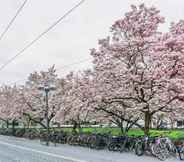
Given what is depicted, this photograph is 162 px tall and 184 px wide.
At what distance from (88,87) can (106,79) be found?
2.62 metres

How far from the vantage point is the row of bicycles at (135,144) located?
18750mm

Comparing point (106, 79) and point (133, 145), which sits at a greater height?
point (106, 79)

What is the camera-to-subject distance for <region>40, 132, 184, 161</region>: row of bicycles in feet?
61.5

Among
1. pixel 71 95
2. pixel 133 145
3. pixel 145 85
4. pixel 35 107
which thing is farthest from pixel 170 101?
pixel 35 107

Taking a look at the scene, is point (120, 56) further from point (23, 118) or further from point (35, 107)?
point (23, 118)

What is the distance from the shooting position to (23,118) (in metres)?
55.9

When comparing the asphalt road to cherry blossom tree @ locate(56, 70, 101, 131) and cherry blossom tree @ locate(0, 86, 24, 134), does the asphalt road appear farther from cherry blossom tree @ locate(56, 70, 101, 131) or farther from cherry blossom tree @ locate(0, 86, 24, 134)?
cherry blossom tree @ locate(0, 86, 24, 134)

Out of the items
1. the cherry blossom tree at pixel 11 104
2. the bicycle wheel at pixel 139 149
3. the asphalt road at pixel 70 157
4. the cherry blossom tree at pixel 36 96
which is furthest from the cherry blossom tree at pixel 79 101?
the cherry blossom tree at pixel 11 104

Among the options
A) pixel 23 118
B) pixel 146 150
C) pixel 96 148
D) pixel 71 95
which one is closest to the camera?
pixel 146 150

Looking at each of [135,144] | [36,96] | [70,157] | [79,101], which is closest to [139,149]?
[135,144]

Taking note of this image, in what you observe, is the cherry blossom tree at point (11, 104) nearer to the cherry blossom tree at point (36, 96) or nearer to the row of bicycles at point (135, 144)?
the cherry blossom tree at point (36, 96)

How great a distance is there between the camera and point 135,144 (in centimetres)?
2161

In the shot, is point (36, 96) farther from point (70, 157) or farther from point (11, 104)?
point (70, 157)

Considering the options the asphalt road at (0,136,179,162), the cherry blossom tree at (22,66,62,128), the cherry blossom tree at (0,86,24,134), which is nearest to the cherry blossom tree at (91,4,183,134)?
the asphalt road at (0,136,179,162)
